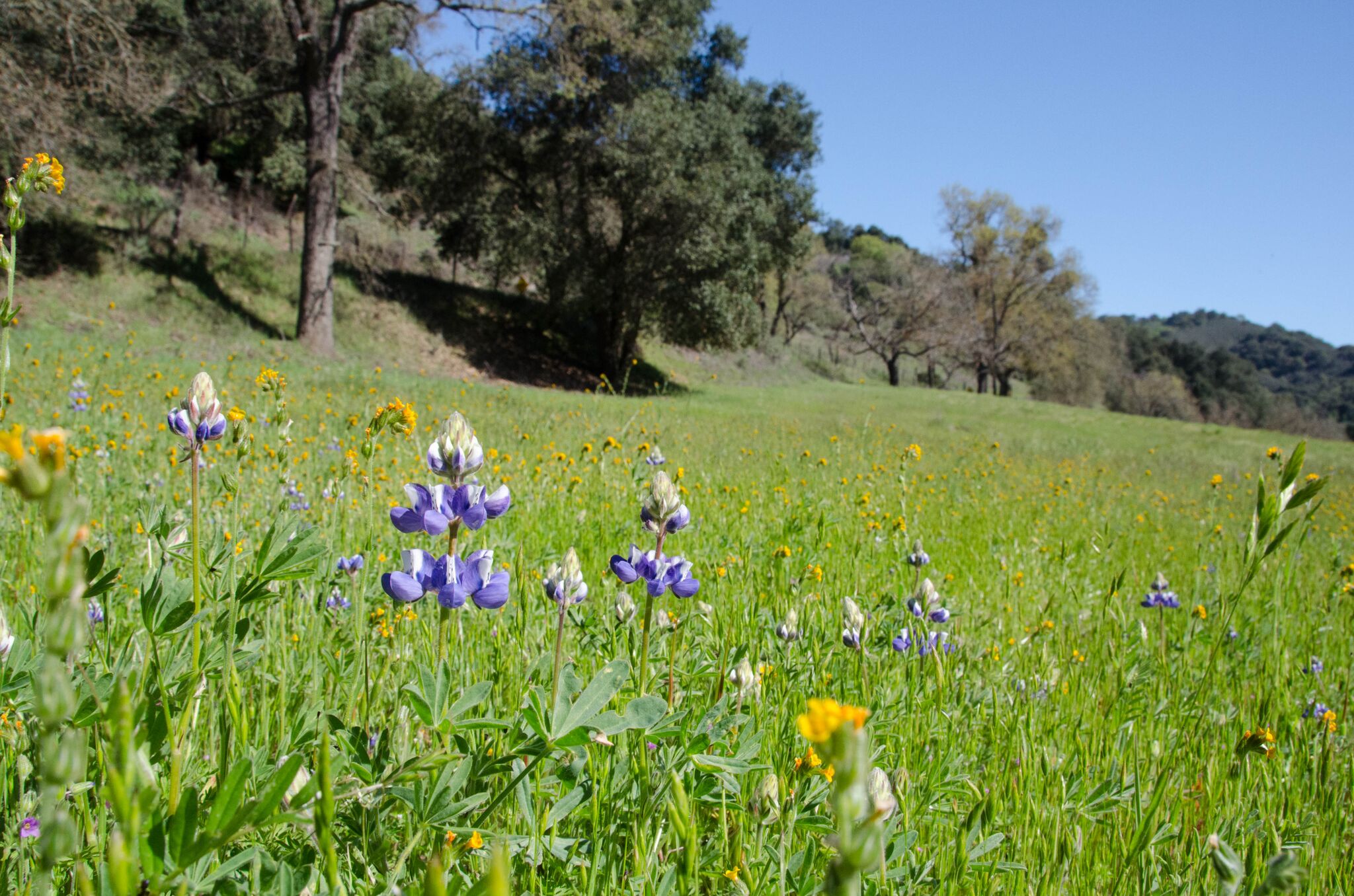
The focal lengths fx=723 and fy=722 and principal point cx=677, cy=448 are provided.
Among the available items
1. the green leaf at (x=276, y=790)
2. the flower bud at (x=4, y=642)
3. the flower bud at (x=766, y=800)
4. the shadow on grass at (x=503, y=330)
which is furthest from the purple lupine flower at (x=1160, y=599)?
the shadow on grass at (x=503, y=330)

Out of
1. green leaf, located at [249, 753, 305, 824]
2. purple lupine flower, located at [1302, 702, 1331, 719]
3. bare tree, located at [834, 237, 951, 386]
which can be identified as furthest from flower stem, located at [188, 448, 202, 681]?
bare tree, located at [834, 237, 951, 386]

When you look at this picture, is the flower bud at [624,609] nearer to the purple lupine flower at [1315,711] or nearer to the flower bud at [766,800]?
the flower bud at [766,800]

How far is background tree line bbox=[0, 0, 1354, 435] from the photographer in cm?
1192

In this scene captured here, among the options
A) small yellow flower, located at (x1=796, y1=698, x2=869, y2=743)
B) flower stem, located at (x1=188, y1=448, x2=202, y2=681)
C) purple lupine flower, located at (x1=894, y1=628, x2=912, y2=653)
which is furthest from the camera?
purple lupine flower, located at (x1=894, y1=628, x2=912, y2=653)

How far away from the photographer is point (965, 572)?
3.52 m

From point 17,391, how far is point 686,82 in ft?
74.6

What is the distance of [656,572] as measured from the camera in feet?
4.02

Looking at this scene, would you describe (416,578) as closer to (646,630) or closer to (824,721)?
(646,630)

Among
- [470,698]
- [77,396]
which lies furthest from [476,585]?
[77,396]

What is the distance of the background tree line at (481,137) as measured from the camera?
39.1ft

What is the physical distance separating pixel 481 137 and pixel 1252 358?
150419 mm

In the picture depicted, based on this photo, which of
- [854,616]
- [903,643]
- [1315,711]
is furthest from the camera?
[1315,711]

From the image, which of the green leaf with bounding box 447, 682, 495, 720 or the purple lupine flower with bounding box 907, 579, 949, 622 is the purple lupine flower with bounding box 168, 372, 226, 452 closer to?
the green leaf with bounding box 447, 682, 495, 720

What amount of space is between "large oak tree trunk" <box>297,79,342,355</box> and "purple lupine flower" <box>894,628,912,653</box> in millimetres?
13013
